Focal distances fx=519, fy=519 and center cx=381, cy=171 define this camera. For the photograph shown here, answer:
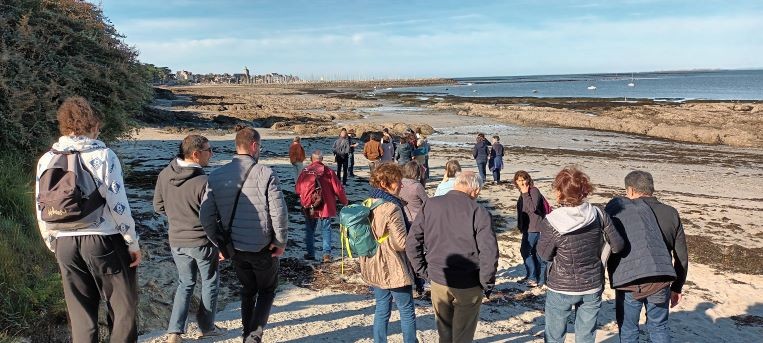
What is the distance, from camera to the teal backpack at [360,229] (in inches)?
164

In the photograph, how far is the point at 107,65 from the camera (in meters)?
7.64

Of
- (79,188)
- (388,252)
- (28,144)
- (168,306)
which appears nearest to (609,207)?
(388,252)

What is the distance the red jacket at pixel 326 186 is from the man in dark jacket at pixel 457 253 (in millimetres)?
3246

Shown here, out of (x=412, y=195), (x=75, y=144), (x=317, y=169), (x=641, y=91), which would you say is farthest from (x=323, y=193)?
(x=641, y=91)

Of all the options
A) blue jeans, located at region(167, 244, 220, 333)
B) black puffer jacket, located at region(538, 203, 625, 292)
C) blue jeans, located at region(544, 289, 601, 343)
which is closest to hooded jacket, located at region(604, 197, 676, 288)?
black puffer jacket, located at region(538, 203, 625, 292)

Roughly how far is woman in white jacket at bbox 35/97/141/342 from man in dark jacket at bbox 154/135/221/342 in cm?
73

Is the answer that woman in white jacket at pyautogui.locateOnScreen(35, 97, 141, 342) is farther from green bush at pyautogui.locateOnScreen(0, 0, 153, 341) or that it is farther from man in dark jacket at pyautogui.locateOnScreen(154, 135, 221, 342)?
green bush at pyautogui.locateOnScreen(0, 0, 153, 341)

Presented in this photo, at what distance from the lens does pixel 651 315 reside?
4348 mm

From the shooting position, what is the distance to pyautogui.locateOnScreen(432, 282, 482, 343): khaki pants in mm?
3945

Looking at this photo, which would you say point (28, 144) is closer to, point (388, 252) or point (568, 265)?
point (388, 252)

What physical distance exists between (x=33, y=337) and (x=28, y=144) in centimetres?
307

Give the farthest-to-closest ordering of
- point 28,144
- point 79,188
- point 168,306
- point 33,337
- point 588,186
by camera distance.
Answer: point 28,144 → point 168,306 → point 33,337 → point 588,186 → point 79,188

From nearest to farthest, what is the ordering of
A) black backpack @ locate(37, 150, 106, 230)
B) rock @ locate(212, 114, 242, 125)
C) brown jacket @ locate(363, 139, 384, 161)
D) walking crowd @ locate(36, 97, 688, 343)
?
black backpack @ locate(37, 150, 106, 230) → walking crowd @ locate(36, 97, 688, 343) → brown jacket @ locate(363, 139, 384, 161) → rock @ locate(212, 114, 242, 125)

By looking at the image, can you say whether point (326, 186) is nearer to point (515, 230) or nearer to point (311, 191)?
point (311, 191)
